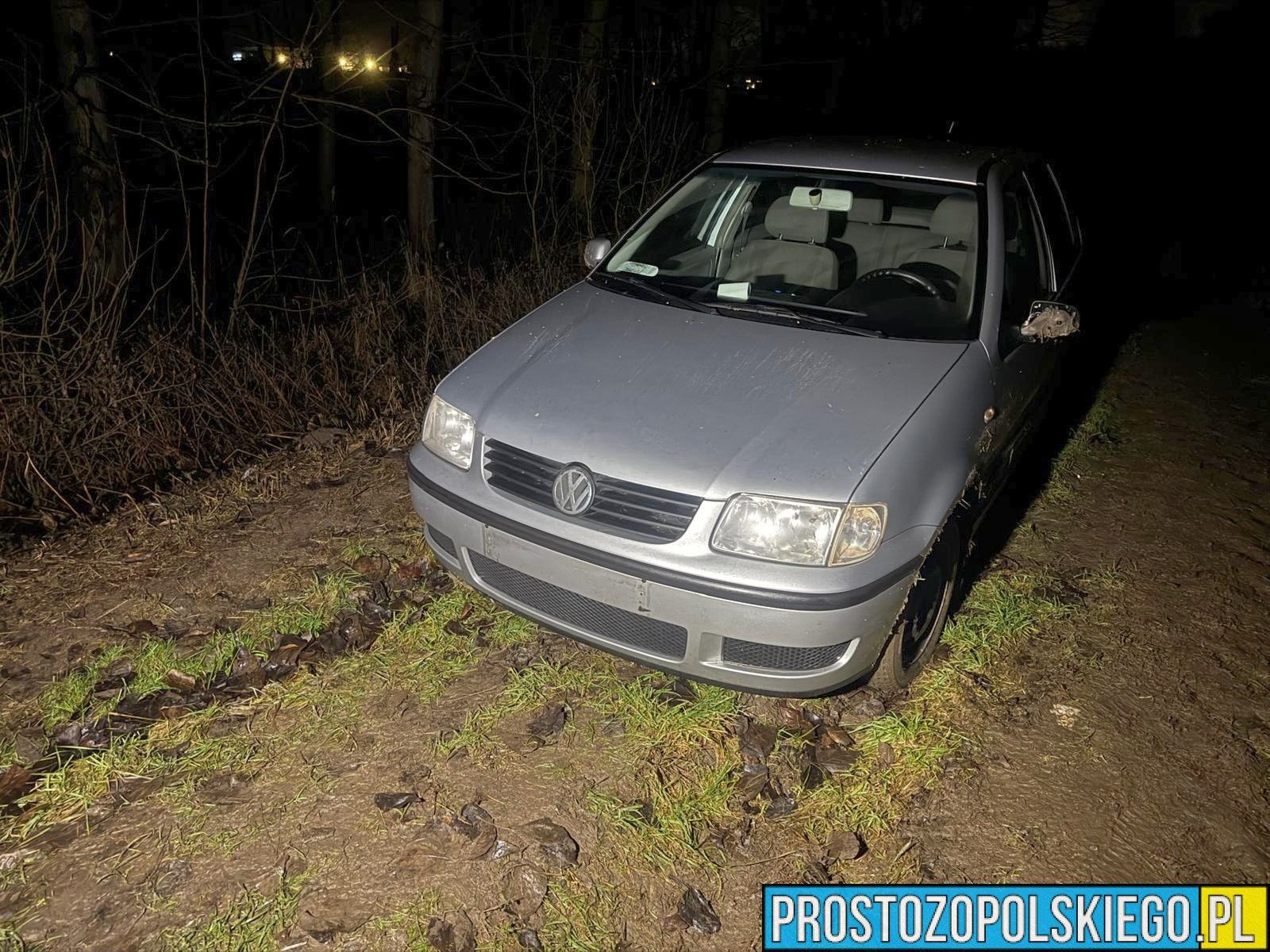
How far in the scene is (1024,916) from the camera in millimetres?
2428

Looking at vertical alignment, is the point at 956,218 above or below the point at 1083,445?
above

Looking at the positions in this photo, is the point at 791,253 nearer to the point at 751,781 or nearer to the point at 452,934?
the point at 751,781

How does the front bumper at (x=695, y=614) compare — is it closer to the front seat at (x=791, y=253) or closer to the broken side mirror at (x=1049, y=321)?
the broken side mirror at (x=1049, y=321)

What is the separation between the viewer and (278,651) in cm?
331

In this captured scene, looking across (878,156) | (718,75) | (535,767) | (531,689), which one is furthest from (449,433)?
(718,75)

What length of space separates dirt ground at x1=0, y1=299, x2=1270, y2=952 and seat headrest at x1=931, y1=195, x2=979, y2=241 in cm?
143

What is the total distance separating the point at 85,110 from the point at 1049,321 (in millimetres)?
5476

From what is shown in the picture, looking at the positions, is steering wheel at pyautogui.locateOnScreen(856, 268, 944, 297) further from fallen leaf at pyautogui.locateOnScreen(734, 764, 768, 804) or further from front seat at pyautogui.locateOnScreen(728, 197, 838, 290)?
fallen leaf at pyautogui.locateOnScreen(734, 764, 768, 804)

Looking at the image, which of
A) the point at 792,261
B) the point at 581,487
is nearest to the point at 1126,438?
the point at 792,261

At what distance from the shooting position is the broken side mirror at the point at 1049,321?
337 centimetres

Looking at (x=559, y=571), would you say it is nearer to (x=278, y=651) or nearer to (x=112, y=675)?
(x=278, y=651)

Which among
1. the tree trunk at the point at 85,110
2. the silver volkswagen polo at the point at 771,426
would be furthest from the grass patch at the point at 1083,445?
the tree trunk at the point at 85,110

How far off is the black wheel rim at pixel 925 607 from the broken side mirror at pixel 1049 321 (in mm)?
934

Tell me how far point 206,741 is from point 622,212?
6.55 m
